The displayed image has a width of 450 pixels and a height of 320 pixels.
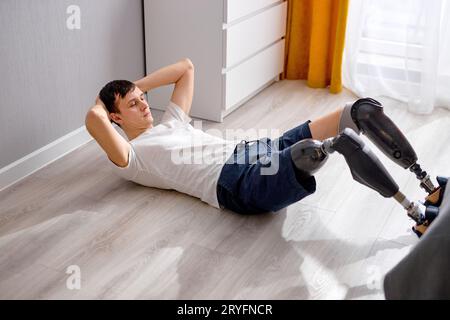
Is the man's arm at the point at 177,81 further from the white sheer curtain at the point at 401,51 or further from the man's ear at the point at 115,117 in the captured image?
the white sheer curtain at the point at 401,51

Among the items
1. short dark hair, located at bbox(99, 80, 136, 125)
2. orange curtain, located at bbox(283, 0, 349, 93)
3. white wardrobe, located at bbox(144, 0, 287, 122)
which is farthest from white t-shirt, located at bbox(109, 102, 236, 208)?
orange curtain, located at bbox(283, 0, 349, 93)

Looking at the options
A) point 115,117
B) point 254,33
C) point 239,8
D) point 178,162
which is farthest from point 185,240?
point 254,33

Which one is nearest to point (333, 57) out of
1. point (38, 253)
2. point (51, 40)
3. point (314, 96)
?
point (314, 96)

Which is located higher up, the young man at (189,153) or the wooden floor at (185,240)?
the young man at (189,153)

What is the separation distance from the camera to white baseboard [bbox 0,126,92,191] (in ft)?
7.56

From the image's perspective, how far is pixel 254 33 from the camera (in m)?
3.02

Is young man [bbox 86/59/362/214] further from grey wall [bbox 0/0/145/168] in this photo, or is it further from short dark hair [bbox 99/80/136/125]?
grey wall [bbox 0/0/145/168]

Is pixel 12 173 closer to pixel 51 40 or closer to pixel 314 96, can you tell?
pixel 51 40

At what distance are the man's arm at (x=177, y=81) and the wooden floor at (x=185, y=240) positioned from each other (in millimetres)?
381

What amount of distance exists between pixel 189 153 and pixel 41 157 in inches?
27.0

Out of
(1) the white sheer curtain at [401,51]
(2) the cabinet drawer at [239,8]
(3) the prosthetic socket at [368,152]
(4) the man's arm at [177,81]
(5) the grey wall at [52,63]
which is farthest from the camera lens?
(1) the white sheer curtain at [401,51]

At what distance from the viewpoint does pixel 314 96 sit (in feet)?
10.8

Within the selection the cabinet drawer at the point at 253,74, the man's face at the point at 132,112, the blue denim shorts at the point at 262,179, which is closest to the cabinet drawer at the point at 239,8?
the cabinet drawer at the point at 253,74

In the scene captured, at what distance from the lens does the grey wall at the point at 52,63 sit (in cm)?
223
